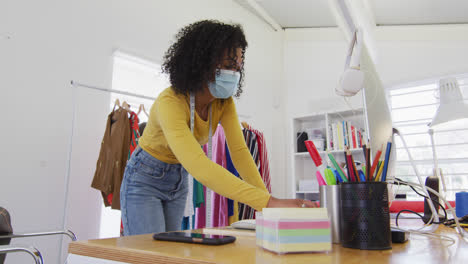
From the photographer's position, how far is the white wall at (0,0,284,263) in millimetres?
2189

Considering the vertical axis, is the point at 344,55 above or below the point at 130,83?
above

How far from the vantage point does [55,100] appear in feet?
7.90

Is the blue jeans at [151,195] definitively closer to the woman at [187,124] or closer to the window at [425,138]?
the woman at [187,124]

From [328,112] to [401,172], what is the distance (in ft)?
3.43

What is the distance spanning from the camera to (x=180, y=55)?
54.3 inches

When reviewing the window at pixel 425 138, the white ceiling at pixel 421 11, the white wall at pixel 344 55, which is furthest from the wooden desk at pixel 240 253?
the white ceiling at pixel 421 11

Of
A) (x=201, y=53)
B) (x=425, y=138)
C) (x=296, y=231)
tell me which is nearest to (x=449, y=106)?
(x=201, y=53)

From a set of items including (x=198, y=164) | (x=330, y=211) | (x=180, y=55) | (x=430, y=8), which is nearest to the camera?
(x=330, y=211)

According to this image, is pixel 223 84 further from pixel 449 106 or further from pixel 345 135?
pixel 345 135

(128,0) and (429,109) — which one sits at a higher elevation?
(128,0)

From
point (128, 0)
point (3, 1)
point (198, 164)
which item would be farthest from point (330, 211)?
point (128, 0)

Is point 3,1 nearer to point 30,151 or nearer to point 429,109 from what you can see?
point 30,151

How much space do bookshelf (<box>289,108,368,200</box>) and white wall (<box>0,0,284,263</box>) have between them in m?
2.05

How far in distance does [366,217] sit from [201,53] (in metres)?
0.92
